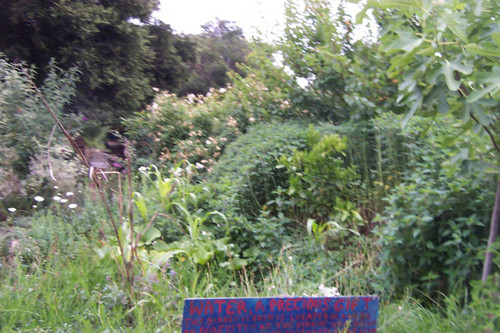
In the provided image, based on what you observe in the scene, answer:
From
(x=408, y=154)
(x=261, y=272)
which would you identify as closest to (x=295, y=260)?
(x=261, y=272)

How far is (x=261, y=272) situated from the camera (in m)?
4.02

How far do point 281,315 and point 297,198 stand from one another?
A: 2.60m

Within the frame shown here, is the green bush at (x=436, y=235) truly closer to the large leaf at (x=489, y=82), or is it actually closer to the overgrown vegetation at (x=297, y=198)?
the overgrown vegetation at (x=297, y=198)

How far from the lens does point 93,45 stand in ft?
30.5

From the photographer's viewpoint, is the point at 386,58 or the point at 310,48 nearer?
the point at 386,58

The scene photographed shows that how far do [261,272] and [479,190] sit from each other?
5.99ft

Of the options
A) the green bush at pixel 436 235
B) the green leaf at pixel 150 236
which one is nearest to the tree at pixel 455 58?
the green bush at pixel 436 235

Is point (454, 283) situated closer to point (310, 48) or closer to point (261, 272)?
point (261, 272)

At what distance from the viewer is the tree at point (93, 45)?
848 cm

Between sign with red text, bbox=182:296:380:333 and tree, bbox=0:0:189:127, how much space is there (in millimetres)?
7432

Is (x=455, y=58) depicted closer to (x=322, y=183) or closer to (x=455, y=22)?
(x=455, y=22)

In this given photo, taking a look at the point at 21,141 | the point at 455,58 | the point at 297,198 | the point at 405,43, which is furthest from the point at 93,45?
the point at 455,58

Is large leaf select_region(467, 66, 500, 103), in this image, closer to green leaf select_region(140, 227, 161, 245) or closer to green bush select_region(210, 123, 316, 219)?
green bush select_region(210, 123, 316, 219)

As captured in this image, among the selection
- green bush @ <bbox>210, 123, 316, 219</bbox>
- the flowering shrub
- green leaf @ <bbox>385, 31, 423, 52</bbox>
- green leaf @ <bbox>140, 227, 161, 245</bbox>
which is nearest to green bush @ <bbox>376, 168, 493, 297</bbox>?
green leaf @ <bbox>385, 31, 423, 52</bbox>
